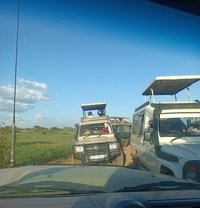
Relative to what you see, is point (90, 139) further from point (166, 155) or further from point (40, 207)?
point (40, 207)

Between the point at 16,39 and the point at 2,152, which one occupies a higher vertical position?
the point at 16,39

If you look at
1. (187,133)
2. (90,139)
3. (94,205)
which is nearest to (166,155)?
(187,133)

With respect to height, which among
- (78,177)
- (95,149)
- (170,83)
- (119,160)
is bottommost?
(78,177)

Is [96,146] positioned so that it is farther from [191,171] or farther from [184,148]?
[191,171]

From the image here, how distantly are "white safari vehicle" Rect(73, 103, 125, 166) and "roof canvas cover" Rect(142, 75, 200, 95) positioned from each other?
470 mm

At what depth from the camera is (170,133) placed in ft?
18.5

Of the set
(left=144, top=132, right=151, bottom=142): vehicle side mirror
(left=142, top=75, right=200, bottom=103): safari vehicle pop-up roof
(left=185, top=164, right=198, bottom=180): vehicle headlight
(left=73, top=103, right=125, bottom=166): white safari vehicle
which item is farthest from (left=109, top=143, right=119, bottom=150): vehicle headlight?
(left=144, top=132, right=151, bottom=142): vehicle side mirror

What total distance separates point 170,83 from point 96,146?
3.11 ft

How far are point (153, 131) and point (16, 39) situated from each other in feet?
8.95

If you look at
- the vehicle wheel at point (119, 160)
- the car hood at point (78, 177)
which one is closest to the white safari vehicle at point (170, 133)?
the vehicle wheel at point (119, 160)

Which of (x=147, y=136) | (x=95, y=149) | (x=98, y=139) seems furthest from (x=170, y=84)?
(x=147, y=136)

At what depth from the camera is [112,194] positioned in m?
3.00

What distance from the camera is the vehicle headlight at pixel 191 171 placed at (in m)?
4.01

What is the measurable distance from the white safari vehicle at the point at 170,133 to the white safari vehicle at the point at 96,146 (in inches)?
7.6
